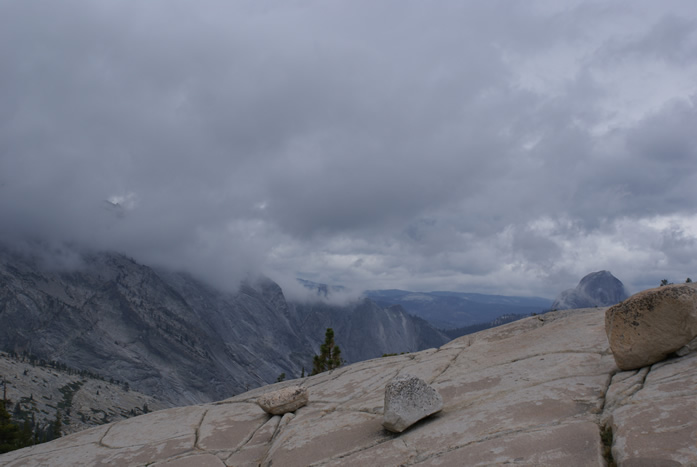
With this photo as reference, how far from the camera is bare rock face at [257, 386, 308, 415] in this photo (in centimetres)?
1511

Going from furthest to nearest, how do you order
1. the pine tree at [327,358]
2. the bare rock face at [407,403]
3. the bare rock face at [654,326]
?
the pine tree at [327,358] → the bare rock face at [654,326] → the bare rock face at [407,403]

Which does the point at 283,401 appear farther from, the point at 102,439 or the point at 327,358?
the point at 327,358

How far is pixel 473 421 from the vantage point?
984 cm

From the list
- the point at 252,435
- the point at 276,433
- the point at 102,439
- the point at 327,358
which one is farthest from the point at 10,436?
the point at 276,433

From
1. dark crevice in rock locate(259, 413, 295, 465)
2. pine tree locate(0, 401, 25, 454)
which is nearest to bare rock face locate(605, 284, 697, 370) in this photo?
dark crevice in rock locate(259, 413, 295, 465)

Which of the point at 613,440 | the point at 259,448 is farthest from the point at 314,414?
the point at 613,440

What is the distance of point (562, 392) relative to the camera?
10.6 metres

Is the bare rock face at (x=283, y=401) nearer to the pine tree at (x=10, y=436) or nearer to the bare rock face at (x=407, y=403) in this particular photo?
the bare rock face at (x=407, y=403)

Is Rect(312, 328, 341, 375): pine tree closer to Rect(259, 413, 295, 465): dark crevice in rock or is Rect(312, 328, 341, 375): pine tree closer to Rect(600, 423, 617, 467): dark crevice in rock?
Rect(259, 413, 295, 465): dark crevice in rock

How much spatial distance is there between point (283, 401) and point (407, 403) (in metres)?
6.07

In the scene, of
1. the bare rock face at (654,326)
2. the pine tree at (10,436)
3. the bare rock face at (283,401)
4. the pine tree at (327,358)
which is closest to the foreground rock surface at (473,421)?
the bare rock face at (283,401)

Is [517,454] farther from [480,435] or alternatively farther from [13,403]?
[13,403]

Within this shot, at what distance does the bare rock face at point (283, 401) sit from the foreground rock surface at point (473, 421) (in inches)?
11.4

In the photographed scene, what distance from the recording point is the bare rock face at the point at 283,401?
15109 millimetres
